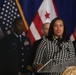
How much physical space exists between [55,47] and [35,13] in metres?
2.60

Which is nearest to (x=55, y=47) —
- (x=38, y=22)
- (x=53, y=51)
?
(x=53, y=51)

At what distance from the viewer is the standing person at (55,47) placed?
2520 millimetres

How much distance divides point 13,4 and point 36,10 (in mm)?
460

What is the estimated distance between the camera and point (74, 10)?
208 inches

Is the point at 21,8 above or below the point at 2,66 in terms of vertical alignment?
below

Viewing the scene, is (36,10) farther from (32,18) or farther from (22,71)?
(22,71)

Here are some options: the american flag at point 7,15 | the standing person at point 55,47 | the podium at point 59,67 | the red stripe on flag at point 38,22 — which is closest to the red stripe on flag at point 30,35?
the red stripe on flag at point 38,22

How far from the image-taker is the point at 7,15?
189 inches

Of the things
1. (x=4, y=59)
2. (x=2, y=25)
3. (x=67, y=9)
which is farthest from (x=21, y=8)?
(x=4, y=59)

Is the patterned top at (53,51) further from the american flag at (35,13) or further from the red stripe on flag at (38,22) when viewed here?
the red stripe on flag at (38,22)

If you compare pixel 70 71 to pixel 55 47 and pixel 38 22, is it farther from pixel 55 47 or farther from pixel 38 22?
pixel 38 22

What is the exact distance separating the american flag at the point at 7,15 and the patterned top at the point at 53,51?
2162 millimetres

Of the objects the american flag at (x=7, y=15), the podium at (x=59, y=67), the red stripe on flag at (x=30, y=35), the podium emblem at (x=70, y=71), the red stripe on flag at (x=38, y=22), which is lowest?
the red stripe on flag at (x=30, y=35)

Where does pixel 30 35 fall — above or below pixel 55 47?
below
